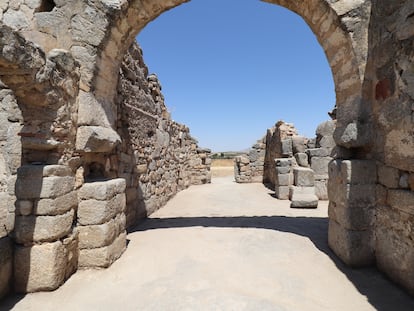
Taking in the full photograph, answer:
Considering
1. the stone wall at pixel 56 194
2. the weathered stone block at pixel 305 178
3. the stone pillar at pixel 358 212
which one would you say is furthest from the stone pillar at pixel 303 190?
the stone wall at pixel 56 194

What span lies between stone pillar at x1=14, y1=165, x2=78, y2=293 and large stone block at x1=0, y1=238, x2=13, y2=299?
5cm

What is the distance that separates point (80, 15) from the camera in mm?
2773

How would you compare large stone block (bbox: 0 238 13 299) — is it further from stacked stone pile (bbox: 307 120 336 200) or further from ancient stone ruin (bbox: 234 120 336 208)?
stacked stone pile (bbox: 307 120 336 200)

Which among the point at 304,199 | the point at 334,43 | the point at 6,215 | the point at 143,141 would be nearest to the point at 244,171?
the point at 304,199

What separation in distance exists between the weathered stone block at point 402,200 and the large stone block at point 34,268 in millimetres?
3364

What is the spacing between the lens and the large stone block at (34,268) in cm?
217

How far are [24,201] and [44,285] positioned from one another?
83cm

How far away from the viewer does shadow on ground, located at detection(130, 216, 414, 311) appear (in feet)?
6.54

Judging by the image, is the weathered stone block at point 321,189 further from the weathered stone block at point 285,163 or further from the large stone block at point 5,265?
the large stone block at point 5,265

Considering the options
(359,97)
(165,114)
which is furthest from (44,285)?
(165,114)

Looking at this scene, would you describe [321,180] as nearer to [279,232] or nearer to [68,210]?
[279,232]

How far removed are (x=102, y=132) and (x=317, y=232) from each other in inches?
141

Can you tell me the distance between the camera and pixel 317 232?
3709 millimetres

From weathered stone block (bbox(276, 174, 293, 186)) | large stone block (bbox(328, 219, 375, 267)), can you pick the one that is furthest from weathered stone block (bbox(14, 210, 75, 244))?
weathered stone block (bbox(276, 174, 293, 186))
